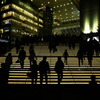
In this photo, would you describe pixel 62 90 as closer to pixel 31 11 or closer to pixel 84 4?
pixel 84 4

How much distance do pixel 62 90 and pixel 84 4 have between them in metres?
17.6

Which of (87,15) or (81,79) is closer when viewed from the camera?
(81,79)

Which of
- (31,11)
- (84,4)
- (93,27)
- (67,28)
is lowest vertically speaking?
(93,27)

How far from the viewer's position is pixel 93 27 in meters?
18.3

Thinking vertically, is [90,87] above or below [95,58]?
below

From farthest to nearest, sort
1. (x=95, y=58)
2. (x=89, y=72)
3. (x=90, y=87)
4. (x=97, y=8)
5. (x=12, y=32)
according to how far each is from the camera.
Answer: (x=12, y=32)
(x=97, y=8)
(x=95, y=58)
(x=89, y=72)
(x=90, y=87)

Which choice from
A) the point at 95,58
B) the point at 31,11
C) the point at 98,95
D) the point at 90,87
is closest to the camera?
the point at 98,95

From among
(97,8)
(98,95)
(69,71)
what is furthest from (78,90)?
(97,8)

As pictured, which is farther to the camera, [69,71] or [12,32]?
[12,32]

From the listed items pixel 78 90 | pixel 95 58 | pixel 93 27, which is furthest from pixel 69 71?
pixel 93 27

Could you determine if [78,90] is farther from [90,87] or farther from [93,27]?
[93,27]

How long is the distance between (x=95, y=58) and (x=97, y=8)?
39.2 feet

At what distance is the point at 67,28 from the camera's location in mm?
49188

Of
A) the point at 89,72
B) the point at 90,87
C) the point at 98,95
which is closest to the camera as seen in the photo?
the point at 98,95
